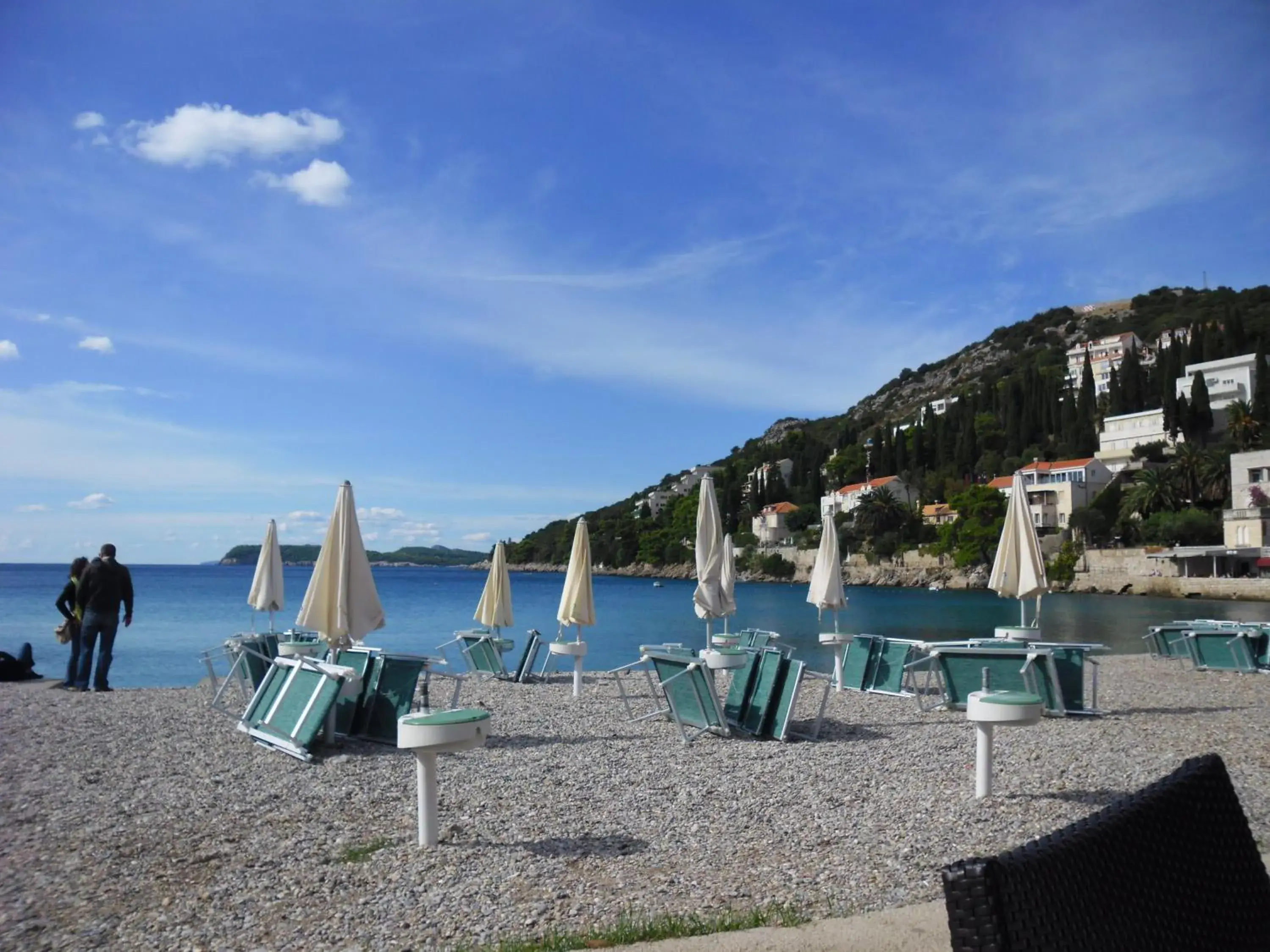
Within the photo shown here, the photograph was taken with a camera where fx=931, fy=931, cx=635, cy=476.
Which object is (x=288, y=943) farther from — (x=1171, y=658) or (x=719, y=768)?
(x=1171, y=658)

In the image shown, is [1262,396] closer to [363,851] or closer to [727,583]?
[727,583]

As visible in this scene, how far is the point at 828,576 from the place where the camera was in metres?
12.9

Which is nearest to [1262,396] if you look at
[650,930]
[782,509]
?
[782,509]

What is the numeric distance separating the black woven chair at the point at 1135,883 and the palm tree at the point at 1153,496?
70198 millimetres

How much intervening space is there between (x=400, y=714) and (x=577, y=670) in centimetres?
402

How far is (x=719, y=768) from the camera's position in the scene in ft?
23.9

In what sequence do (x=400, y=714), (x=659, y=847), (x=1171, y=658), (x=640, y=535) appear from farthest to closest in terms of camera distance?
(x=640, y=535)
(x=1171, y=658)
(x=400, y=714)
(x=659, y=847)

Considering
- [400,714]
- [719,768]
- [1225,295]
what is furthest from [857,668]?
[1225,295]

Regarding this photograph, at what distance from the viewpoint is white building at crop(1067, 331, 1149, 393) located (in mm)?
109188

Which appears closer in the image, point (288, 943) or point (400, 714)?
point (288, 943)

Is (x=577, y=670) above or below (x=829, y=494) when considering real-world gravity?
below

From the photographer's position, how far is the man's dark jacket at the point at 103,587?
1102 cm

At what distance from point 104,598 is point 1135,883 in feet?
38.5

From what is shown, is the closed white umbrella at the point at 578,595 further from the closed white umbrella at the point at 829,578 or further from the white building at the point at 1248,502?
Answer: the white building at the point at 1248,502
